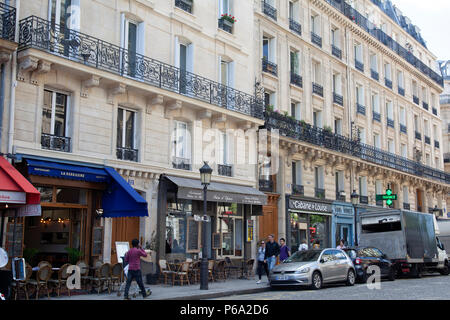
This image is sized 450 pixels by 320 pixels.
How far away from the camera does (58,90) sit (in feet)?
50.0

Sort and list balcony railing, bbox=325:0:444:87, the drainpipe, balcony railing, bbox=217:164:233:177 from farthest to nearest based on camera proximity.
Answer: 1. balcony railing, bbox=325:0:444:87
2. balcony railing, bbox=217:164:233:177
3. the drainpipe

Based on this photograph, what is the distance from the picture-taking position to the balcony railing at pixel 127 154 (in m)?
16.7

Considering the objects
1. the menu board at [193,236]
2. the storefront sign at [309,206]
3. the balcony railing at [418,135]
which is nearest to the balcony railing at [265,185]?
the storefront sign at [309,206]

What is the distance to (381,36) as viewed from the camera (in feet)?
116

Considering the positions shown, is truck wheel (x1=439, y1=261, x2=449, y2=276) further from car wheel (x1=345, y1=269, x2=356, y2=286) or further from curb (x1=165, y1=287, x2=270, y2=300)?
curb (x1=165, y1=287, x2=270, y2=300)

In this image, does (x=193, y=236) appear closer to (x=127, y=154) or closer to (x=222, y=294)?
(x=127, y=154)

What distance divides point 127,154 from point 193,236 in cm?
429

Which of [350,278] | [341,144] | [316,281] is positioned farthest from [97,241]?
[341,144]

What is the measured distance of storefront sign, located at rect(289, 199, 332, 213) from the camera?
24234 mm

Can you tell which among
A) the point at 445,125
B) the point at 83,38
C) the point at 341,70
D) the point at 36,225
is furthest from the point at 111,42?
the point at 445,125

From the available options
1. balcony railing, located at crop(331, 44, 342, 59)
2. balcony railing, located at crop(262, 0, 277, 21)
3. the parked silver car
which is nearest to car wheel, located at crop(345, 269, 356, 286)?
the parked silver car

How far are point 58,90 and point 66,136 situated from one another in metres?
1.37

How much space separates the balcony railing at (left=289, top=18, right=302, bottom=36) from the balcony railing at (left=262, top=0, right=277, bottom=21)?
55.8 inches

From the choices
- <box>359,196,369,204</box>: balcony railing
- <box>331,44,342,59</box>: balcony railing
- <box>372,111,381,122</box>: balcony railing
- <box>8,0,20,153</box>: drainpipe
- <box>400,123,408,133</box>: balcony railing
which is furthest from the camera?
<box>400,123,408,133</box>: balcony railing
